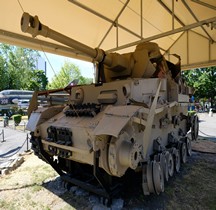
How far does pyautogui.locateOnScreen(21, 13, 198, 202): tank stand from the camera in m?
3.37

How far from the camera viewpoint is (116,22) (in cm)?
791

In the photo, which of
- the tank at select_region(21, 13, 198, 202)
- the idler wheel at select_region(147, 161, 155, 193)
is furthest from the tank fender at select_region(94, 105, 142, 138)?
the idler wheel at select_region(147, 161, 155, 193)

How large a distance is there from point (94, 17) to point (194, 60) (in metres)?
5.36

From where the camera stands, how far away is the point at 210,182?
5016 mm

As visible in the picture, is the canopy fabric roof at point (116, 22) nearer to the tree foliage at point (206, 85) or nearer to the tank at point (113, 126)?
the tank at point (113, 126)

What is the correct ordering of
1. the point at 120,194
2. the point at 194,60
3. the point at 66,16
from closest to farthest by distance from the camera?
the point at 120,194, the point at 66,16, the point at 194,60

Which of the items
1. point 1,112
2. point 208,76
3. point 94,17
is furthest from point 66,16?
point 208,76

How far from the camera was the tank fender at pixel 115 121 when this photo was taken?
310cm

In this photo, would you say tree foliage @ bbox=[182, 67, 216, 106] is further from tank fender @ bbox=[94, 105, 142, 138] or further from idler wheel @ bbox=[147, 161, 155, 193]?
tank fender @ bbox=[94, 105, 142, 138]

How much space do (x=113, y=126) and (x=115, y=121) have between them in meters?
0.13

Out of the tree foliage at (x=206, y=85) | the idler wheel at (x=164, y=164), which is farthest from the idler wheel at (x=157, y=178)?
the tree foliage at (x=206, y=85)

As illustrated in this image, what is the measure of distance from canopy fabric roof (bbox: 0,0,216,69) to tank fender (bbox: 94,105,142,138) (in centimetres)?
378

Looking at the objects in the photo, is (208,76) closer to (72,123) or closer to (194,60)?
(194,60)

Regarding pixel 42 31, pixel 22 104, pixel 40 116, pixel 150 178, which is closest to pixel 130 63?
pixel 40 116
